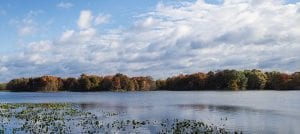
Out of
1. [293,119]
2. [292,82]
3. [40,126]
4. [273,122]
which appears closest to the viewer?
[40,126]

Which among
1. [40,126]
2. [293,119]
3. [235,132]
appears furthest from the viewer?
[293,119]

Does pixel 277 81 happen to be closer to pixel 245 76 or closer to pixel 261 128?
pixel 245 76

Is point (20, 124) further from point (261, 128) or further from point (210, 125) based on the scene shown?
point (261, 128)

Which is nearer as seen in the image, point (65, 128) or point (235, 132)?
point (235, 132)

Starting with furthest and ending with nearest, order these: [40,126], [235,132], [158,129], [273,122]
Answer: [273,122]
[40,126]
[158,129]
[235,132]

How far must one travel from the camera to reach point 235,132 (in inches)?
1336

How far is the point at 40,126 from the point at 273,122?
2131cm

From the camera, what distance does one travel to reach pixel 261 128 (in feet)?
123

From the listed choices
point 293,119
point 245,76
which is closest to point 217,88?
point 245,76

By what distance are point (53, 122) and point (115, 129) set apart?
8.70 metres

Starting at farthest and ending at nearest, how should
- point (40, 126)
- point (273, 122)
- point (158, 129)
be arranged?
point (273, 122)
point (40, 126)
point (158, 129)

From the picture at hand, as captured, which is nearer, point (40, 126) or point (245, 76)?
point (40, 126)

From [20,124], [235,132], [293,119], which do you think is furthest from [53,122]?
[293,119]

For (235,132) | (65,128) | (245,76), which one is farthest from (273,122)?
(245,76)
